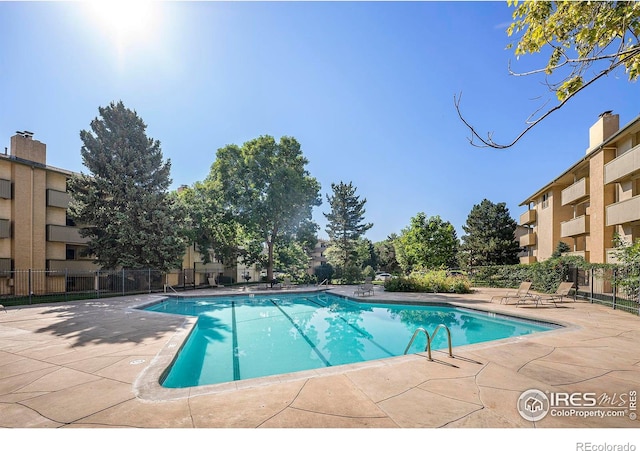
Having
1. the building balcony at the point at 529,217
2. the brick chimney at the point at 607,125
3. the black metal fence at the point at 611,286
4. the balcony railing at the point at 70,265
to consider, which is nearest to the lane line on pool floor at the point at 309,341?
the black metal fence at the point at 611,286

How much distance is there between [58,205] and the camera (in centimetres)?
2138

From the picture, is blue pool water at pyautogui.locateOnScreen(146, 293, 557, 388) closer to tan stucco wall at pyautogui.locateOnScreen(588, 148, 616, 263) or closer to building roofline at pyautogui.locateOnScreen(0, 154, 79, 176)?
tan stucco wall at pyautogui.locateOnScreen(588, 148, 616, 263)

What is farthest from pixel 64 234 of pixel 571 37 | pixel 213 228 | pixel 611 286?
pixel 611 286

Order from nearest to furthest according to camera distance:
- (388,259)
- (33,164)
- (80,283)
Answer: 1. (33,164)
2. (80,283)
3. (388,259)

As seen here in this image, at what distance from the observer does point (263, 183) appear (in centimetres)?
2700

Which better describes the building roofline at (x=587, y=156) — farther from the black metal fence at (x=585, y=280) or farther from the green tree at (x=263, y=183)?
the green tree at (x=263, y=183)

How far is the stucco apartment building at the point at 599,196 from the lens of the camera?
1583cm

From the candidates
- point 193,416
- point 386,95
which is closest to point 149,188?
point 386,95

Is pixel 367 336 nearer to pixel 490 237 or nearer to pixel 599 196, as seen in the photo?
pixel 599 196

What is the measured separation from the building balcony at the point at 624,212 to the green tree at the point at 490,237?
18.5 m

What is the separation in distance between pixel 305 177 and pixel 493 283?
60.7ft

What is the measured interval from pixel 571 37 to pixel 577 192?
22.1m
